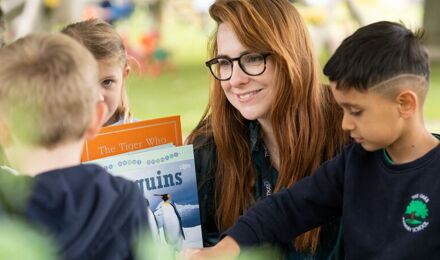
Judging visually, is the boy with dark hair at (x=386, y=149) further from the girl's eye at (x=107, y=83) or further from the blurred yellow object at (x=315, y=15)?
the blurred yellow object at (x=315, y=15)

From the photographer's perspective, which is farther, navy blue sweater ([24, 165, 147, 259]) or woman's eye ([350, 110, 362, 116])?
woman's eye ([350, 110, 362, 116])

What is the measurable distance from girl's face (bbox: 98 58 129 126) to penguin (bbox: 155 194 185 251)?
17.7 inches

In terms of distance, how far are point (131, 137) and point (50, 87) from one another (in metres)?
0.66

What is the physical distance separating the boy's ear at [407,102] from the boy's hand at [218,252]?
1.48ft

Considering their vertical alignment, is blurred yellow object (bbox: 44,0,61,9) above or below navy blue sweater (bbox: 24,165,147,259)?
above

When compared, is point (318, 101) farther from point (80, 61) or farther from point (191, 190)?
point (80, 61)

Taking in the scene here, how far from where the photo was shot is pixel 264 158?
6.73 ft

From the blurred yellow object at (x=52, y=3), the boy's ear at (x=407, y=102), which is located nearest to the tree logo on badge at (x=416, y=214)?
the boy's ear at (x=407, y=102)

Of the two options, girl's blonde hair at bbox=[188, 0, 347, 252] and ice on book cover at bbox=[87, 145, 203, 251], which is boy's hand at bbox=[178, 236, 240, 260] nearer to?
ice on book cover at bbox=[87, 145, 203, 251]

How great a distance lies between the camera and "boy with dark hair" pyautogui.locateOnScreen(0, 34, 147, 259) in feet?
3.65

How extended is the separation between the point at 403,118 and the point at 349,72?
14cm

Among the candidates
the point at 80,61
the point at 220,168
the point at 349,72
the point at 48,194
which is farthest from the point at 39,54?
the point at 220,168

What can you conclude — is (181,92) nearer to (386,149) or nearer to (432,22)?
(432,22)

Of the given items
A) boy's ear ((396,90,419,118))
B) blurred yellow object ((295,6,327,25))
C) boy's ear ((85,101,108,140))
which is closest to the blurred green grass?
blurred yellow object ((295,6,327,25))
